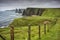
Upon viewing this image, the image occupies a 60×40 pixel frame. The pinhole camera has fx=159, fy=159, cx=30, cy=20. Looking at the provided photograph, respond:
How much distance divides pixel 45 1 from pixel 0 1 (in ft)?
4.77

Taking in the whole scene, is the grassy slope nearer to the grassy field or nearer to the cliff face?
the grassy field

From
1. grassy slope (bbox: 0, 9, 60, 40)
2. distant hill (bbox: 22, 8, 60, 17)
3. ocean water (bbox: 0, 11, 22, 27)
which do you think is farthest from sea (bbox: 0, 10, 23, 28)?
distant hill (bbox: 22, 8, 60, 17)

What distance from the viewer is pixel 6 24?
A: 467 cm

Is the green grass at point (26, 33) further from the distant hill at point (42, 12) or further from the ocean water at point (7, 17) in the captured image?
the distant hill at point (42, 12)

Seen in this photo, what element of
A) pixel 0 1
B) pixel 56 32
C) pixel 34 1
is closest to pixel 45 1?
pixel 34 1

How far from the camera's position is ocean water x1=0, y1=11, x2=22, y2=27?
4.70 metres

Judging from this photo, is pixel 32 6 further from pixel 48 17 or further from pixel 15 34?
pixel 15 34

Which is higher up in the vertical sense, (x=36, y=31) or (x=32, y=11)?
(x=32, y=11)

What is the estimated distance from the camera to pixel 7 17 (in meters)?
4.78

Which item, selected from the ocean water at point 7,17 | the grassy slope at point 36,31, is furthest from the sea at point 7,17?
the grassy slope at point 36,31

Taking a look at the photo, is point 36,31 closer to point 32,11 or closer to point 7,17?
point 32,11

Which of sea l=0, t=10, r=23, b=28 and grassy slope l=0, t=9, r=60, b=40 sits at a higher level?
sea l=0, t=10, r=23, b=28

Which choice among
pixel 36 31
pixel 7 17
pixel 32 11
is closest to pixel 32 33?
pixel 36 31

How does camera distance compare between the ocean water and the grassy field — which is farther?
the ocean water
